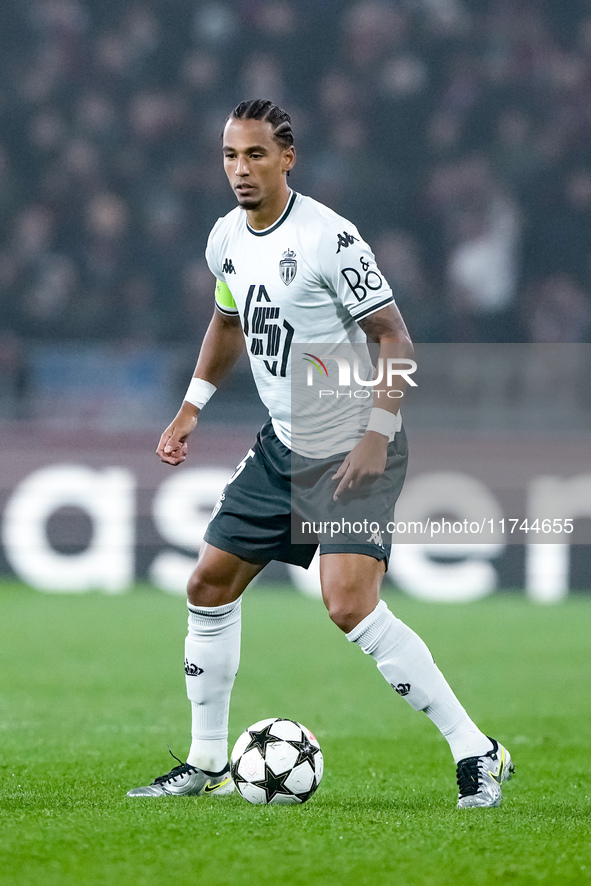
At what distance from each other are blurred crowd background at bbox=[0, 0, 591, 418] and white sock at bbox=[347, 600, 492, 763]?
736cm

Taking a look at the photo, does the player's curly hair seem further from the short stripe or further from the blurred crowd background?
the blurred crowd background

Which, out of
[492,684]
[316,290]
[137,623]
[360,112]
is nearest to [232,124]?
[316,290]

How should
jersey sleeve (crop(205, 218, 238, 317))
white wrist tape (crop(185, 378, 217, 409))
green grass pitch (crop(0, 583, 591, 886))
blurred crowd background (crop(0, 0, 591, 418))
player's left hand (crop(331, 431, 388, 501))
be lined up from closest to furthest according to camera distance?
green grass pitch (crop(0, 583, 591, 886)), player's left hand (crop(331, 431, 388, 501)), jersey sleeve (crop(205, 218, 238, 317)), white wrist tape (crop(185, 378, 217, 409)), blurred crowd background (crop(0, 0, 591, 418))

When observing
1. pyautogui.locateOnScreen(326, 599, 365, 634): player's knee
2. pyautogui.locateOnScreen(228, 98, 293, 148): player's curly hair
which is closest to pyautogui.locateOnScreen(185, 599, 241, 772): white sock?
pyautogui.locateOnScreen(326, 599, 365, 634): player's knee

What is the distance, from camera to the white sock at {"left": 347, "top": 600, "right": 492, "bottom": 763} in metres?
3.48

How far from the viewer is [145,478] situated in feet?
32.9

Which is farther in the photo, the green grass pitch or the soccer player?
the soccer player

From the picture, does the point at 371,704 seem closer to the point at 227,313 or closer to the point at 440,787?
the point at 440,787

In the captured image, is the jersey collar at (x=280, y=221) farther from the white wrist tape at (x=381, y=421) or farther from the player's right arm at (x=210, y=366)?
the white wrist tape at (x=381, y=421)

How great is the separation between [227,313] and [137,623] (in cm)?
500

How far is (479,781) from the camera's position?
3.46 m

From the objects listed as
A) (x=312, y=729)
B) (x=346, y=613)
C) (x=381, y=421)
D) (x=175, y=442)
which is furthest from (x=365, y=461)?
(x=312, y=729)

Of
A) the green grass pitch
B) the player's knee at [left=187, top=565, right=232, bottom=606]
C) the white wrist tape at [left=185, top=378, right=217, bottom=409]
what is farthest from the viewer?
the white wrist tape at [left=185, top=378, right=217, bottom=409]

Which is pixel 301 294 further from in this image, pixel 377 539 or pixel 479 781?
pixel 479 781
